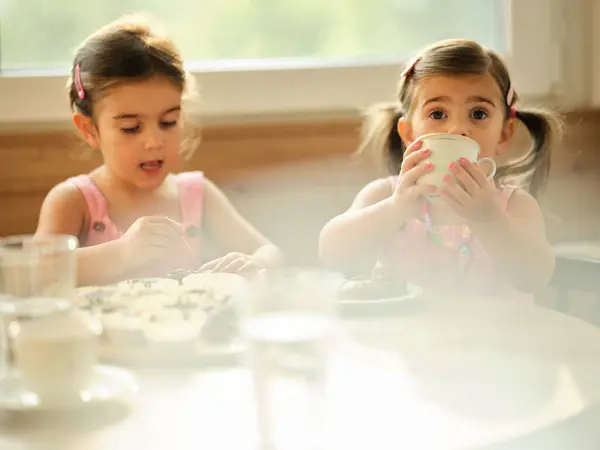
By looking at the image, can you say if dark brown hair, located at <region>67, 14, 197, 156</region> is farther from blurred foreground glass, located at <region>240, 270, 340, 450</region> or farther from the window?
blurred foreground glass, located at <region>240, 270, 340, 450</region>

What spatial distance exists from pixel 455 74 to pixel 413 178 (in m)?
0.14

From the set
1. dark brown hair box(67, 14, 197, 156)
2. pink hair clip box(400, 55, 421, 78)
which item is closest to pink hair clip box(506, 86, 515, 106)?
pink hair clip box(400, 55, 421, 78)

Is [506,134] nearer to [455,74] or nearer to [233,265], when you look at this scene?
[455,74]

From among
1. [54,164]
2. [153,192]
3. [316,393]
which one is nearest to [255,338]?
[316,393]

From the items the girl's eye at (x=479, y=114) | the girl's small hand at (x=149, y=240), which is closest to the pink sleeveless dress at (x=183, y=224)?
the girl's small hand at (x=149, y=240)

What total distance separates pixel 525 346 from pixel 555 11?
495 millimetres

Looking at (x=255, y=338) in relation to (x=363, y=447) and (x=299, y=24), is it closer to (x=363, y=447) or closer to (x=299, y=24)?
(x=363, y=447)

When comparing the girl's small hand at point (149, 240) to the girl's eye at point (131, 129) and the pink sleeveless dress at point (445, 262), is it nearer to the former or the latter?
the girl's eye at point (131, 129)

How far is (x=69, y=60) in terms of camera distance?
81cm

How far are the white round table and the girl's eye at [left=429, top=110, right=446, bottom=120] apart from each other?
23cm

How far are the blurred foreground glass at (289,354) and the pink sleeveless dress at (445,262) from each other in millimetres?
375

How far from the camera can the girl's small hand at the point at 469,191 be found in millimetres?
668

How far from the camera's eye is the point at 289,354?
16.1 inches

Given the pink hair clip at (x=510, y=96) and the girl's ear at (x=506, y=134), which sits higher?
the pink hair clip at (x=510, y=96)
